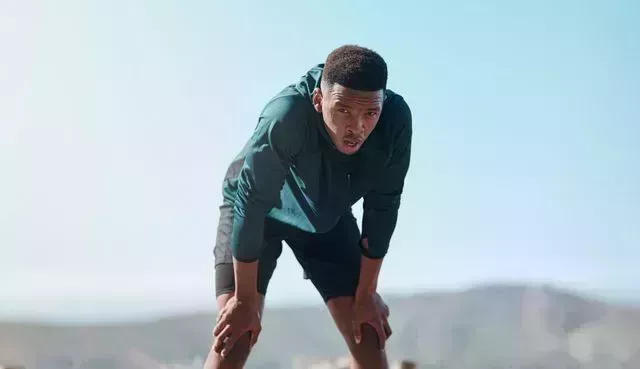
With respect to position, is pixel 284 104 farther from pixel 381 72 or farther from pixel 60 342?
pixel 60 342

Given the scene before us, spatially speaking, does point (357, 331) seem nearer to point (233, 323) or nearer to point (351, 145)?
point (233, 323)

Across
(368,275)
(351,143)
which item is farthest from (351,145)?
(368,275)

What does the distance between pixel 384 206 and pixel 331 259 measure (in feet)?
0.63

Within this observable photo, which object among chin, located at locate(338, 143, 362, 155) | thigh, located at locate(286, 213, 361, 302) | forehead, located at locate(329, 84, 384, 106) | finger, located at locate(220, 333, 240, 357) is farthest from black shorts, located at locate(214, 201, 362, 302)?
forehead, located at locate(329, 84, 384, 106)

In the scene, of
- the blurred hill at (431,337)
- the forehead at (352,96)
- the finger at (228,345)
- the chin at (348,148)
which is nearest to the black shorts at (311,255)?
the finger at (228,345)

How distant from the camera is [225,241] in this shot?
65.6 inches

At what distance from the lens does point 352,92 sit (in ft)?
4.66

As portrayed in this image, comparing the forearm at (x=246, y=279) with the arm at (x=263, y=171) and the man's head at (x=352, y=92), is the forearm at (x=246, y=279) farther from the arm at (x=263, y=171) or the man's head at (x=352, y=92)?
the man's head at (x=352, y=92)

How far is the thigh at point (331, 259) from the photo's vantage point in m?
1.71

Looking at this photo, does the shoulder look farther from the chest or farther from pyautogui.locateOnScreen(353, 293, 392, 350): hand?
pyautogui.locateOnScreen(353, 293, 392, 350): hand

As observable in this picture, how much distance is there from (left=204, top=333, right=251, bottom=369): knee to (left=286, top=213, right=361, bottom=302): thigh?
21 cm

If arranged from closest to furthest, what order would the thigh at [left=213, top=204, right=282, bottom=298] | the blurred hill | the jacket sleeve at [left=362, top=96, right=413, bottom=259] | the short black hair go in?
the short black hair, the jacket sleeve at [left=362, top=96, right=413, bottom=259], the thigh at [left=213, top=204, right=282, bottom=298], the blurred hill

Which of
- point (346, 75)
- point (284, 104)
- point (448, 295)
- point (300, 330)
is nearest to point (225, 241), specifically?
point (284, 104)

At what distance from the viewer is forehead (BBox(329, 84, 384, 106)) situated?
1.42 meters
